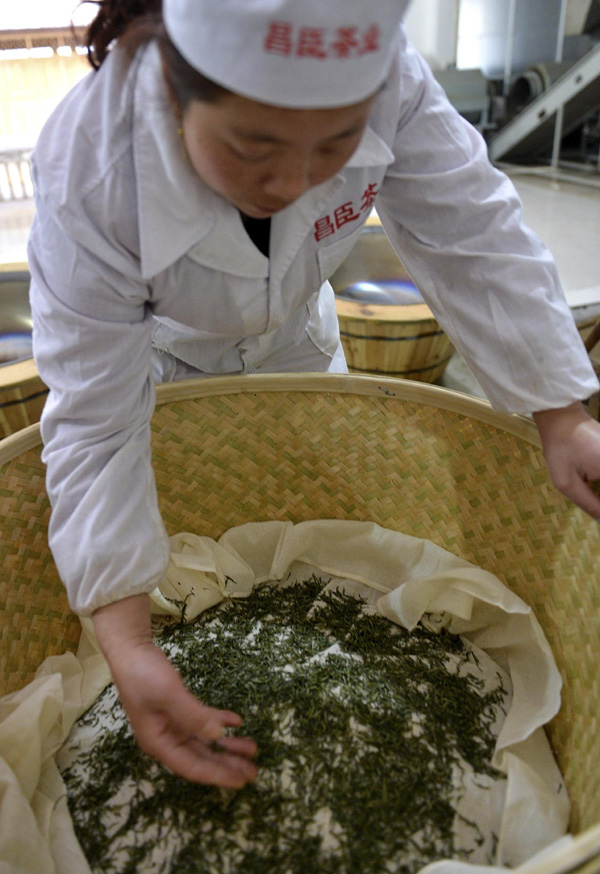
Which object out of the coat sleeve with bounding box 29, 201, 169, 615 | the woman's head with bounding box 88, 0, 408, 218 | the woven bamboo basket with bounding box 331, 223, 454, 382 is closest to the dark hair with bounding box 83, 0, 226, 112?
the woman's head with bounding box 88, 0, 408, 218

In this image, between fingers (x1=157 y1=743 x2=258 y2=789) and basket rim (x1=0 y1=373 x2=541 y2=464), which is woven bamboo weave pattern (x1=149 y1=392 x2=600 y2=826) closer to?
basket rim (x1=0 y1=373 x2=541 y2=464)

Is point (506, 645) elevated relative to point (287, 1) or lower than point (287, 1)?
lower

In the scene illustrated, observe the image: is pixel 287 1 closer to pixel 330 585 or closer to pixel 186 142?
pixel 186 142

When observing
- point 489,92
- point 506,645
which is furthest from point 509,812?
point 489,92

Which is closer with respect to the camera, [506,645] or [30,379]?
[506,645]

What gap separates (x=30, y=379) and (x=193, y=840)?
0.84m

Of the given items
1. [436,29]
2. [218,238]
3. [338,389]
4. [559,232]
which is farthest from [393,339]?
[436,29]

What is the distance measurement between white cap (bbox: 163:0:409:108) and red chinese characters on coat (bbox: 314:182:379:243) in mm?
264

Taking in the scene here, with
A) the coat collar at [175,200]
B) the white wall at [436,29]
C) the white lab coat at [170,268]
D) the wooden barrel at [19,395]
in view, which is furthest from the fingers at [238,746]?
the white wall at [436,29]

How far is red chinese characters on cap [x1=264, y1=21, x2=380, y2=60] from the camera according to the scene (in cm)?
47

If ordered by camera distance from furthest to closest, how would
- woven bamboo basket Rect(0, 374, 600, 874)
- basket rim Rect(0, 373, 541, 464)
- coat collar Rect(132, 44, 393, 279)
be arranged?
basket rim Rect(0, 373, 541, 464)
woven bamboo basket Rect(0, 374, 600, 874)
coat collar Rect(132, 44, 393, 279)

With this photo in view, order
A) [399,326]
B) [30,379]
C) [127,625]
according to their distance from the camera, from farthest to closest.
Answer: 1. [399,326]
2. [30,379]
3. [127,625]

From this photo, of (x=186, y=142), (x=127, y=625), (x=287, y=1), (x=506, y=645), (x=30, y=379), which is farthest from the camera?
(x=30, y=379)

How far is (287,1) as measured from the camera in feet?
1.51
